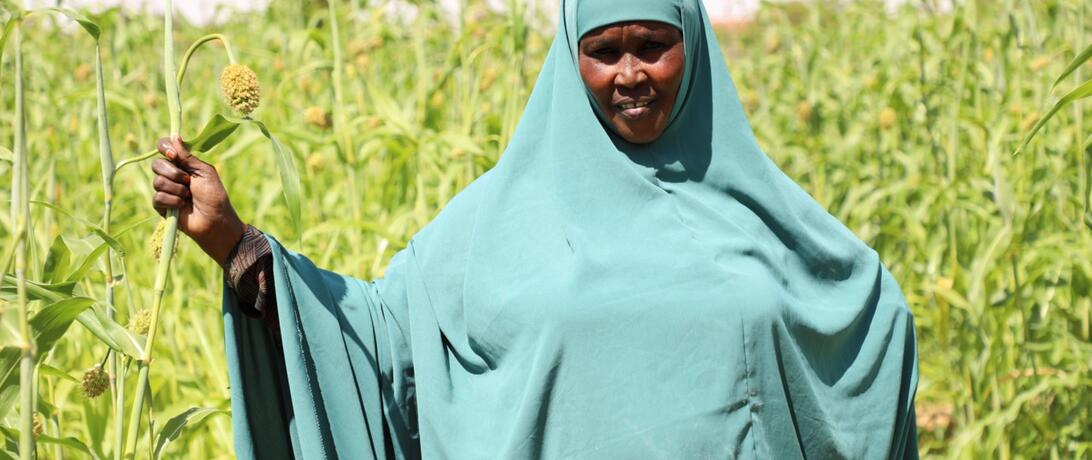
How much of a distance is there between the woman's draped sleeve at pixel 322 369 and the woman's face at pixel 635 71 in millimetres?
439

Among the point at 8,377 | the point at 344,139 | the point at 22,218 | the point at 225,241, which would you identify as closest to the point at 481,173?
the point at 344,139

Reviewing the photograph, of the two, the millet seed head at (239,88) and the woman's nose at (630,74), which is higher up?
the woman's nose at (630,74)

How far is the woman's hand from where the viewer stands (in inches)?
71.2

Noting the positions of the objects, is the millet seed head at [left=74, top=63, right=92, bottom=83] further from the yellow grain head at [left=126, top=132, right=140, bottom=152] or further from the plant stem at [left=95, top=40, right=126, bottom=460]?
the plant stem at [left=95, top=40, right=126, bottom=460]

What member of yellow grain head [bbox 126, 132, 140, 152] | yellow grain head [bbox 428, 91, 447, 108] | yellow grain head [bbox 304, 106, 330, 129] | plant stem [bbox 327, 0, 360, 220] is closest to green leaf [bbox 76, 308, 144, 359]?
plant stem [bbox 327, 0, 360, 220]

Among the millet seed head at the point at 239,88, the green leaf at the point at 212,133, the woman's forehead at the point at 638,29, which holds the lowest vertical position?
the green leaf at the point at 212,133

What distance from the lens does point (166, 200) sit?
1804mm

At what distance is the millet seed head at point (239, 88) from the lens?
1.75 m

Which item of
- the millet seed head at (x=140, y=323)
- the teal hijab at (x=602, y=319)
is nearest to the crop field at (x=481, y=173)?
the millet seed head at (x=140, y=323)

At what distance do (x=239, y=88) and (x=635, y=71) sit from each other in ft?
A: 2.02

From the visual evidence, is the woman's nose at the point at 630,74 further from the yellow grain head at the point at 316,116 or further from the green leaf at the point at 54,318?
the yellow grain head at the point at 316,116

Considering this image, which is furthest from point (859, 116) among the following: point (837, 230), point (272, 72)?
point (837, 230)

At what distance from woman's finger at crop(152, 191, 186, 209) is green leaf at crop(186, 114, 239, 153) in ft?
0.21

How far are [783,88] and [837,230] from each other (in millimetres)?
3850
